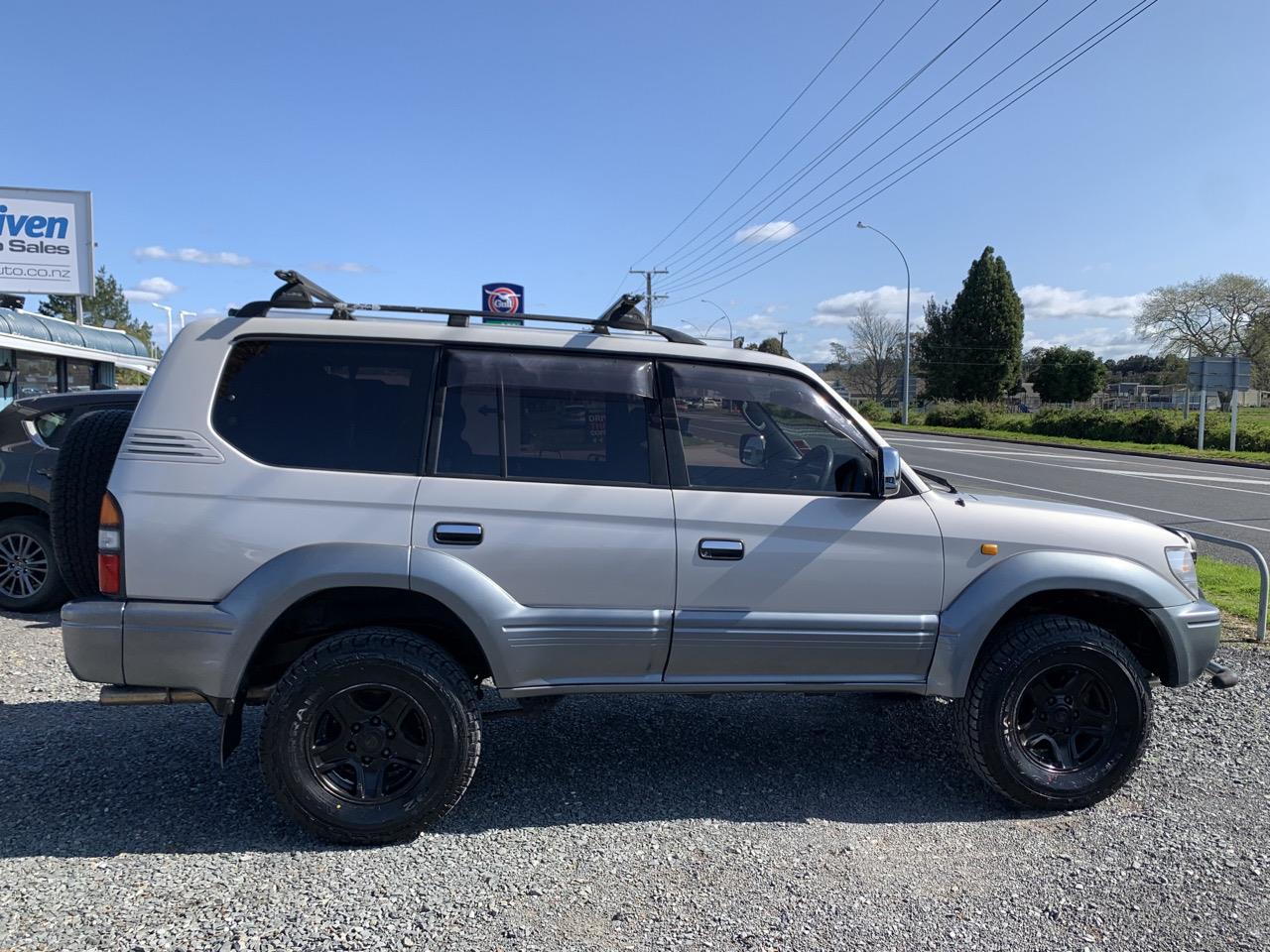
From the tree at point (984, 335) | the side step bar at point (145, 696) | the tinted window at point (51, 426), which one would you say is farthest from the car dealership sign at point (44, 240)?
the tree at point (984, 335)

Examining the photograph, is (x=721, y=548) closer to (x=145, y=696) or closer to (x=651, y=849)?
(x=651, y=849)

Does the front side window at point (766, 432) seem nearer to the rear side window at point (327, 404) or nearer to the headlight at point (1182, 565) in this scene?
the rear side window at point (327, 404)

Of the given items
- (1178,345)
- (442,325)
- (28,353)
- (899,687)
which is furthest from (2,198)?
(1178,345)

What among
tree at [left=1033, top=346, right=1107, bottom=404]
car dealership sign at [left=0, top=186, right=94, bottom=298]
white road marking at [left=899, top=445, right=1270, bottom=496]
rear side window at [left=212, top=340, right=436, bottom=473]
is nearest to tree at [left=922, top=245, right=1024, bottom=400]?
A: tree at [left=1033, top=346, right=1107, bottom=404]

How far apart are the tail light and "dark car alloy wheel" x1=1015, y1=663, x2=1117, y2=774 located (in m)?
3.62

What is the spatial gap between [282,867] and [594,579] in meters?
1.54

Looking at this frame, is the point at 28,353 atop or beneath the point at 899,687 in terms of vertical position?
atop

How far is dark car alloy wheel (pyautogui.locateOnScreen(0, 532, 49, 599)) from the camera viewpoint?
6625 mm

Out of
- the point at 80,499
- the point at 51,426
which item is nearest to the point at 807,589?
the point at 80,499

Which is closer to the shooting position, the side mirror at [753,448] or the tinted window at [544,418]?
the tinted window at [544,418]

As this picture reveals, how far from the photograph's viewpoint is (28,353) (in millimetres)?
14922

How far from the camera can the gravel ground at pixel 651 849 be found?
114 inches

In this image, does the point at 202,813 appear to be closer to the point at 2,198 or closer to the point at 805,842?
the point at 805,842

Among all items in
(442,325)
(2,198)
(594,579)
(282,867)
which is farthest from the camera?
(2,198)
